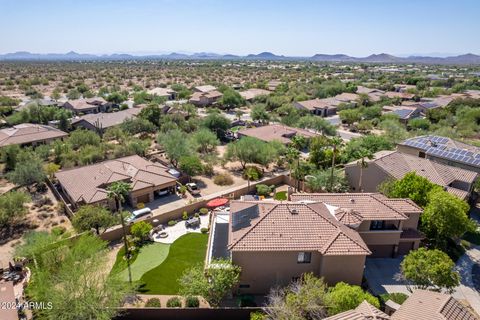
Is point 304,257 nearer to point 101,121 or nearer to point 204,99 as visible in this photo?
point 101,121

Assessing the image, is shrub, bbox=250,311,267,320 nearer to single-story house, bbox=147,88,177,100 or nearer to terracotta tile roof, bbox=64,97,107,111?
terracotta tile roof, bbox=64,97,107,111

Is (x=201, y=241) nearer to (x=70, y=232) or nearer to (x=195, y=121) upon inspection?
(x=70, y=232)

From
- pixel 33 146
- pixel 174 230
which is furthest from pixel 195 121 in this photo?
pixel 174 230

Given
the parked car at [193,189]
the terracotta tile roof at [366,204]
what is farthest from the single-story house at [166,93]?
the terracotta tile roof at [366,204]

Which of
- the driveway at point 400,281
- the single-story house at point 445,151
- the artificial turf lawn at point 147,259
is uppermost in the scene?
the single-story house at point 445,151

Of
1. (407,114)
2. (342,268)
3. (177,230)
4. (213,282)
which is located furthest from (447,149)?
(407,114)

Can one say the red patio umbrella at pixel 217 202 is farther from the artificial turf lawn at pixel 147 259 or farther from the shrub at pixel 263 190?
the artificial turf lawn at pixel 147 259
